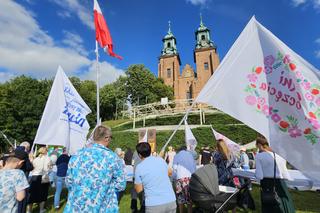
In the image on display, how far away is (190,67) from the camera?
64.2 metres

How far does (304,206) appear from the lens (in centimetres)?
666

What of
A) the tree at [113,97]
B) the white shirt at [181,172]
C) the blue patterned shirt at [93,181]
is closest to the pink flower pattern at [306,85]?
the blue patterned shirt at [93,181]

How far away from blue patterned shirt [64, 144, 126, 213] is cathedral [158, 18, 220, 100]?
56212mm

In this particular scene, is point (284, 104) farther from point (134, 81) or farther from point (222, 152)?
point (134, 81)

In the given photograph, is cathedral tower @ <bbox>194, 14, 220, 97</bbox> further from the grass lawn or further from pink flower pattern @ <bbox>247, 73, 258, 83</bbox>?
pink flower pattern @ <bbox>247, 73, 258, 83</bbox>

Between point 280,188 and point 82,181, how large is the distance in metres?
3.37

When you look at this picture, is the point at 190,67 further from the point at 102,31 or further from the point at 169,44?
the point at 102,31

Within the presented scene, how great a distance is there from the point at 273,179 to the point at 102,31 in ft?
22.8

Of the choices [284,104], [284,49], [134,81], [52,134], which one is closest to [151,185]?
[284,104]

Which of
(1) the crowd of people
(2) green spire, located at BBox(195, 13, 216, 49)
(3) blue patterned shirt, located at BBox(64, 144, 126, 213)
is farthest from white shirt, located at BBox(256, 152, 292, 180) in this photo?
(2) green spire, located at BBox(195, 13, 216, 49)

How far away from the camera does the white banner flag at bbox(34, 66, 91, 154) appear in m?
5.75

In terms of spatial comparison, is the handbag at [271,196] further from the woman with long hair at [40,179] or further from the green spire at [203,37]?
the green spire at [203,37]

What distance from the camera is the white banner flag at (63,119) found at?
18.9 feet

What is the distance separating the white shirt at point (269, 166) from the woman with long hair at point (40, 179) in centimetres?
568
